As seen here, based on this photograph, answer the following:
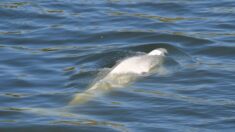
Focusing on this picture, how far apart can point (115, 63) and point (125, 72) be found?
77 centimetres

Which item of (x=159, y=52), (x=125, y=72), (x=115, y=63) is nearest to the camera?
(x=125, y=72)

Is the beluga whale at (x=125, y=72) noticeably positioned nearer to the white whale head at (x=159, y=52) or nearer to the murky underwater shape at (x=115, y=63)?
the white whale head at (x=159, y=52)

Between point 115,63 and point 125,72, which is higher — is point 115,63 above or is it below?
Answer: above

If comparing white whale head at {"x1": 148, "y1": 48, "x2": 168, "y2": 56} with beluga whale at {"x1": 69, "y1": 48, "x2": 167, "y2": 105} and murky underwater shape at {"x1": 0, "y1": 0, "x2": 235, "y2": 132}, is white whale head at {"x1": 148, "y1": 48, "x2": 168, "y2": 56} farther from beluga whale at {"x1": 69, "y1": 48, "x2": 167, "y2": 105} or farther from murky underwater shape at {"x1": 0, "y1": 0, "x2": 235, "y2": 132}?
murky underwater shape at {"x1": 0, "y1": 0, "x2": 235, "y2": 132}

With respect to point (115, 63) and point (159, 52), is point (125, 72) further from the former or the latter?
point (159, 52)

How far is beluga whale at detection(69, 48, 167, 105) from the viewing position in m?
10.5

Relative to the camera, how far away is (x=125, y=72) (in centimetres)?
1155

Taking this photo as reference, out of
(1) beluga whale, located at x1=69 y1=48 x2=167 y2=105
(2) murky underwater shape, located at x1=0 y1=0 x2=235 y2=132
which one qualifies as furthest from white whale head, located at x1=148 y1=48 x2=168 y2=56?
(2) murky underwater shape, located at x1=0 y1=0 x2=235 y2=132

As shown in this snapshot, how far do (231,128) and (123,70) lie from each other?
113 inches

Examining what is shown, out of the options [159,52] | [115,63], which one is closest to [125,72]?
Result: [115,63]

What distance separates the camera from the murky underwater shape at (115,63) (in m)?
9.52

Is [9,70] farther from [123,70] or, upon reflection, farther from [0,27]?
[0,27]

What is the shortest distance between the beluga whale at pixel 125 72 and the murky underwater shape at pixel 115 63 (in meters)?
0.13

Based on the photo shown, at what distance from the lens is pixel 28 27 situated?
50.1 feet
